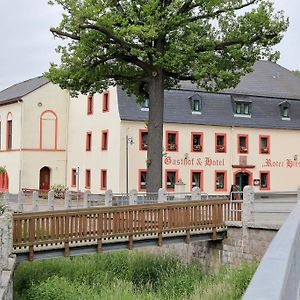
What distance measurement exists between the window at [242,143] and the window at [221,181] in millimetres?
2105

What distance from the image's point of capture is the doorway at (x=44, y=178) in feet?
162

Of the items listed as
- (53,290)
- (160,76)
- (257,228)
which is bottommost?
(53,290)

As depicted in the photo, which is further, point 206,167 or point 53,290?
point 206,167

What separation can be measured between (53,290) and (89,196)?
1170 centimetres

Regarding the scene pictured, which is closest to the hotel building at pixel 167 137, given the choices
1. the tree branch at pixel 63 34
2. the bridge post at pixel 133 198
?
the tree branch at pixel 63 34

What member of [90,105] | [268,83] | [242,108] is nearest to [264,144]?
[242,108]

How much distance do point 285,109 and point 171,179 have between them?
11190mm

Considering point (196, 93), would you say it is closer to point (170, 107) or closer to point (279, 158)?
point (170, 107)

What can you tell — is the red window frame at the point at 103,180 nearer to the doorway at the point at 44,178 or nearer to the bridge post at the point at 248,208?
the doorway at the point at 44,178

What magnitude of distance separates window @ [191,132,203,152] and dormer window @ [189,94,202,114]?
1.70 meters

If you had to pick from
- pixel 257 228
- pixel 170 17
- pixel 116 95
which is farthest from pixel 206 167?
pixel 257 228

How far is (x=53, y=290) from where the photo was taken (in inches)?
648

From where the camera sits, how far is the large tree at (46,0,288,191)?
25.1 metres

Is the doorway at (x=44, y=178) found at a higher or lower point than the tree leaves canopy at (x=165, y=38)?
lower
